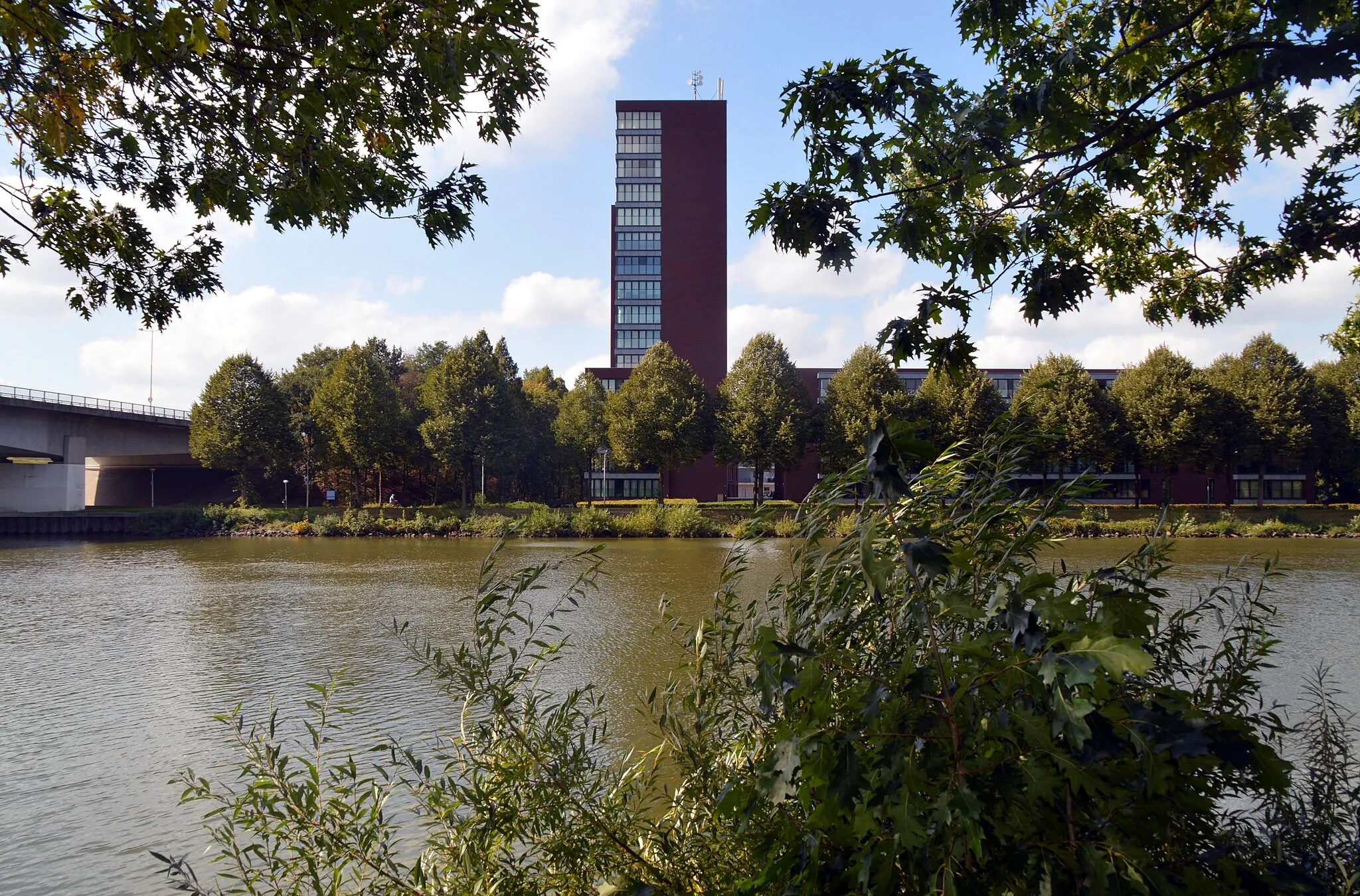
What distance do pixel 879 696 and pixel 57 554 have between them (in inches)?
1412

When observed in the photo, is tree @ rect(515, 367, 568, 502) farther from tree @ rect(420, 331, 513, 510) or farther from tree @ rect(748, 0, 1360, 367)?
tree @ rect(748, 0, 1360, 367)

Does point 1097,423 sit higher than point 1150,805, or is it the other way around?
point 1097,423

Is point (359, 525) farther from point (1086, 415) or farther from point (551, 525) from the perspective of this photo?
point (1086, 415)

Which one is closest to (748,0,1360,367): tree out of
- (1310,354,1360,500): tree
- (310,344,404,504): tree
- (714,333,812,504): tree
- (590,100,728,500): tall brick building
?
(714,333,812,504): tree

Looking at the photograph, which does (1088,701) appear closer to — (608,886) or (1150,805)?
(1150,805)

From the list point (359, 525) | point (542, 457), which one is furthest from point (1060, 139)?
point (542, 457)

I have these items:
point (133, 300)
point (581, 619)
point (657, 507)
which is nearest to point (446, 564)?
point (581, 619)

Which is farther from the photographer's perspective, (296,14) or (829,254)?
(829,254)

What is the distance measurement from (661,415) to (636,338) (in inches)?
777

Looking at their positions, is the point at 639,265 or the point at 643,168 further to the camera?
the point at 643,168

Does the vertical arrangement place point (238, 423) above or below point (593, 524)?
above

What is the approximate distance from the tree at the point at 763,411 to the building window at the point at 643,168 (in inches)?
874

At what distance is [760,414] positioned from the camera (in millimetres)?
42406

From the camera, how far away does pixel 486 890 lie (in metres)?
3.25
